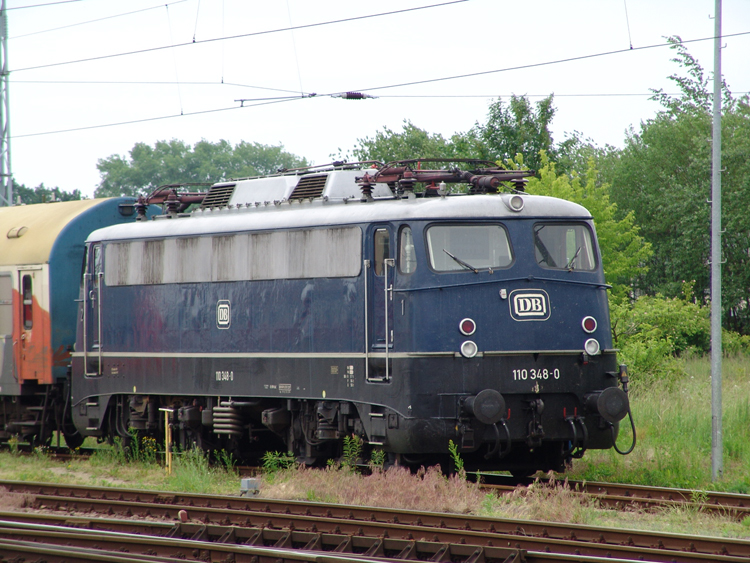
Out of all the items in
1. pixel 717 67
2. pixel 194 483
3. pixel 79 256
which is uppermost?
pixel 717 67

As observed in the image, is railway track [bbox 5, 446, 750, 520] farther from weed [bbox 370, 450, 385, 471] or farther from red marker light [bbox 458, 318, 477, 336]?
red marker light [bbox 458, 318, 477, 336]

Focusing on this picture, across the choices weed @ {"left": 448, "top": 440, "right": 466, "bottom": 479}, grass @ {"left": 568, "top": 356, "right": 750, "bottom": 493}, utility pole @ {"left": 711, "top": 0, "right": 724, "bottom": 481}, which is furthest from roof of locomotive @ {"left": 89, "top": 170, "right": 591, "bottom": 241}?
grass @ {"left": 568, "top": 356, "right": 750, "bottom": 493}

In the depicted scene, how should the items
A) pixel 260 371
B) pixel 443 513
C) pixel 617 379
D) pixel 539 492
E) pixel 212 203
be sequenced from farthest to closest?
1. pixel 212 203
2. pixel 260 371
3. pixel 617 379
4. pixel 539 492
5. pixel 443 513

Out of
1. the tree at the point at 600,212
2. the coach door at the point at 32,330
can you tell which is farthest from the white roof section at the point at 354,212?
the tree at the point at 600,212

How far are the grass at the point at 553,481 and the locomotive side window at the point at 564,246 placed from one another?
2.67 meters

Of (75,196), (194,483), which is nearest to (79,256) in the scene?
(194,483)

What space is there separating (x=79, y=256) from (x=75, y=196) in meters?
34.2

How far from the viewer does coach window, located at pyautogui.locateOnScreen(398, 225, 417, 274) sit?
38.0 feet

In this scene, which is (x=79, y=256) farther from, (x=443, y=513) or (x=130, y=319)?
(x=443, y=513)

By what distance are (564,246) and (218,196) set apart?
18.1ft

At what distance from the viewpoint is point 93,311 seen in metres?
15.9

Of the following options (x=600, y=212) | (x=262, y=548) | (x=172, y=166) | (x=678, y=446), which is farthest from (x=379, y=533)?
(x=172, y=166)

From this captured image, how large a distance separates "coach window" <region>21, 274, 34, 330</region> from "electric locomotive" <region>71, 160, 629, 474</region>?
3.55 m

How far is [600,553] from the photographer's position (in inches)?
324
